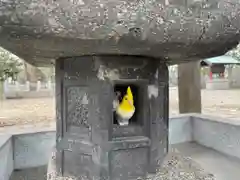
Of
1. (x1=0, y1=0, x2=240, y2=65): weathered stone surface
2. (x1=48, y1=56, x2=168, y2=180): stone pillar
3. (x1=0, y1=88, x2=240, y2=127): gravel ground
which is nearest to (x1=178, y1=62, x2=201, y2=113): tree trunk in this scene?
(x1=0, y1=88, x2=240, y2=127): gravel ground

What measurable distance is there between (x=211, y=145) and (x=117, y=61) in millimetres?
2386

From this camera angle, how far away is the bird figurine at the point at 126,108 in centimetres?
167

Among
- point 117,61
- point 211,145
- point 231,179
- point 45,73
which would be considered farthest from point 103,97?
point 45,73

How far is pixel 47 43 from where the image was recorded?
1.21m

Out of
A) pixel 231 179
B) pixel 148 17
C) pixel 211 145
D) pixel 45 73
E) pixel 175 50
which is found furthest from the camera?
pixel 45 73

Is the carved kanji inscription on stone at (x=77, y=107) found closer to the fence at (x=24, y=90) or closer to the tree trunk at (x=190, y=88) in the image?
the tree trunk at (x=190, y=88)

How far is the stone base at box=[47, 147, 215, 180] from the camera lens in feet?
5.58

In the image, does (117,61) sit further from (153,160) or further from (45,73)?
(45,73)

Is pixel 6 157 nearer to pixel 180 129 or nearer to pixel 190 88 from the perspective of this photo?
pixel 180 129

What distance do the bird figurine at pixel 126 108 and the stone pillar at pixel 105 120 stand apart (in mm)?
48

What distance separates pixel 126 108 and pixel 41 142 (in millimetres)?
1652

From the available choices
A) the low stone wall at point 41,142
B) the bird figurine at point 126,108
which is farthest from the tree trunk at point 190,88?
the bird figurine at point 126,108

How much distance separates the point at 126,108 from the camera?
5.49 ft

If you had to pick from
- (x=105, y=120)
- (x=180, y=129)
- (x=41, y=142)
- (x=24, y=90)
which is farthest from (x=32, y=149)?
(x=24, y=90)
